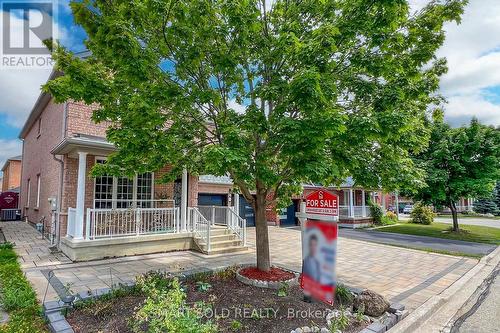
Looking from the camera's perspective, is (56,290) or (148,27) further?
(56,290)

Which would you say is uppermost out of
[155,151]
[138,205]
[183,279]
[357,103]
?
[357,103]

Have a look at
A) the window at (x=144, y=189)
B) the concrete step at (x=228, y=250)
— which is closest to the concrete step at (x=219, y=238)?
the concrete step at (x=228, y=250)

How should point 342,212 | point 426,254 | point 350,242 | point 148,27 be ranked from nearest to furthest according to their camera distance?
point 148,27 < point 426,254 < point 350,242 < point 342,212

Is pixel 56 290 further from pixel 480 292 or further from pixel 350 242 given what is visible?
pixel 350 242

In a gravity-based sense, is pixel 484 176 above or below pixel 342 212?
above

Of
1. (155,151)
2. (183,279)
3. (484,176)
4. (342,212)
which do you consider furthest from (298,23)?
(342,212)

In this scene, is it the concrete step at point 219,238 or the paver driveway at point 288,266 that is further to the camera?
the concrete step at point 219,238

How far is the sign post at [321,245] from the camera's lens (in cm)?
351

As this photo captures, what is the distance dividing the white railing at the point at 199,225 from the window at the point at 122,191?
161 cm

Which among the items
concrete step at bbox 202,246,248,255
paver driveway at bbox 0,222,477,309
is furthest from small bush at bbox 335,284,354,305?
concrete step at bbox 202,246,248,255

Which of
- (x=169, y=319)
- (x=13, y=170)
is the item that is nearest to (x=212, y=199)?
(x=169, y=319)

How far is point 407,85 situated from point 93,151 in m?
8.46

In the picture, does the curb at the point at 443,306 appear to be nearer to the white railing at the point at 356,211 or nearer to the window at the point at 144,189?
the window at the point at 144,189

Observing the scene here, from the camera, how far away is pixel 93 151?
8883 millimetres
